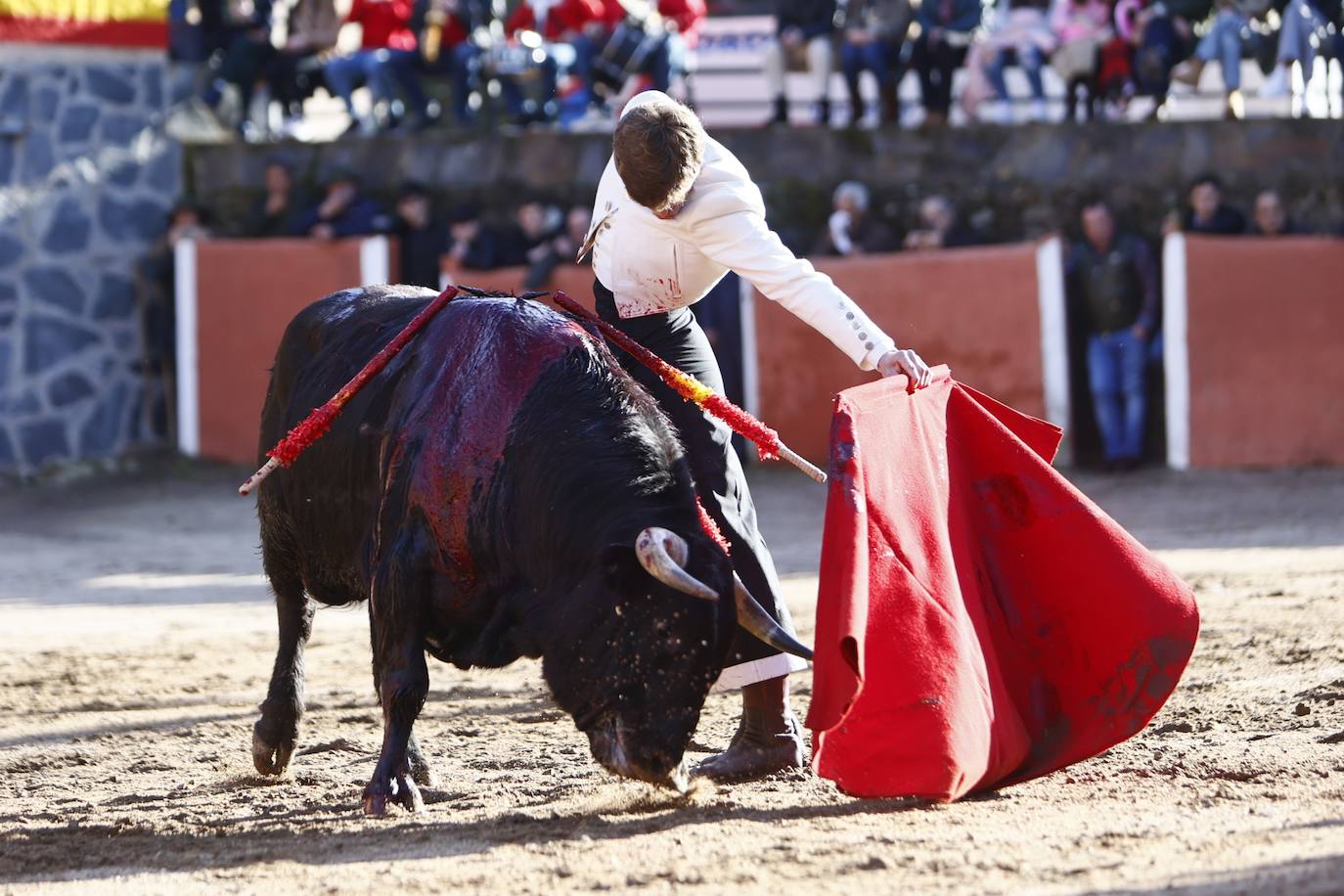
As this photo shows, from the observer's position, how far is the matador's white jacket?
11.8 feet

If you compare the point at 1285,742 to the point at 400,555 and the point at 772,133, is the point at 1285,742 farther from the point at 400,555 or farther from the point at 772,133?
the point at 772,133

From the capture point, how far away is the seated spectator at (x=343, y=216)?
34.0ft

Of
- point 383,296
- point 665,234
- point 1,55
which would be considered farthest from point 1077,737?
point 1,55

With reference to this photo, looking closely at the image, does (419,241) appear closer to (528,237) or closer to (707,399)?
(528,237)

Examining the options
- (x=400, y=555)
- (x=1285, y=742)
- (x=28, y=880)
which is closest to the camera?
(x=28, y=880)

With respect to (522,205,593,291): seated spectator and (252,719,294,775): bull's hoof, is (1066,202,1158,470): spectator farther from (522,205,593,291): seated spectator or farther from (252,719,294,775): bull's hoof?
(252,719,294,775): bull's hoof

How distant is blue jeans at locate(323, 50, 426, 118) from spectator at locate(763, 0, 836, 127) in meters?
2.15

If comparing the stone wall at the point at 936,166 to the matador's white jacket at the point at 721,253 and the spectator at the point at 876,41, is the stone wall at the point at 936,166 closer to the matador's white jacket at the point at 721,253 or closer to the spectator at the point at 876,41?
the spectator at the point at 876,41

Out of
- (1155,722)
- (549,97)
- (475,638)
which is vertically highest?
(549,97)

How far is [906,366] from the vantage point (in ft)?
11.8

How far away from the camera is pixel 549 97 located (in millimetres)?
10977

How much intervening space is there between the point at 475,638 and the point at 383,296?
45.2 inches

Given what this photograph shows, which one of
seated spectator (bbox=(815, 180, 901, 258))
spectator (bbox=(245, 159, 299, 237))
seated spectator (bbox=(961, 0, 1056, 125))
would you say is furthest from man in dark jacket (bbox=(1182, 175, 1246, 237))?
spectator (bbox=(245, 159, 299, 237))

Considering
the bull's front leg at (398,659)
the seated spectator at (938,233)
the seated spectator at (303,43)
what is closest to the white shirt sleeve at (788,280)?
the bull's front leg at (398,659)
